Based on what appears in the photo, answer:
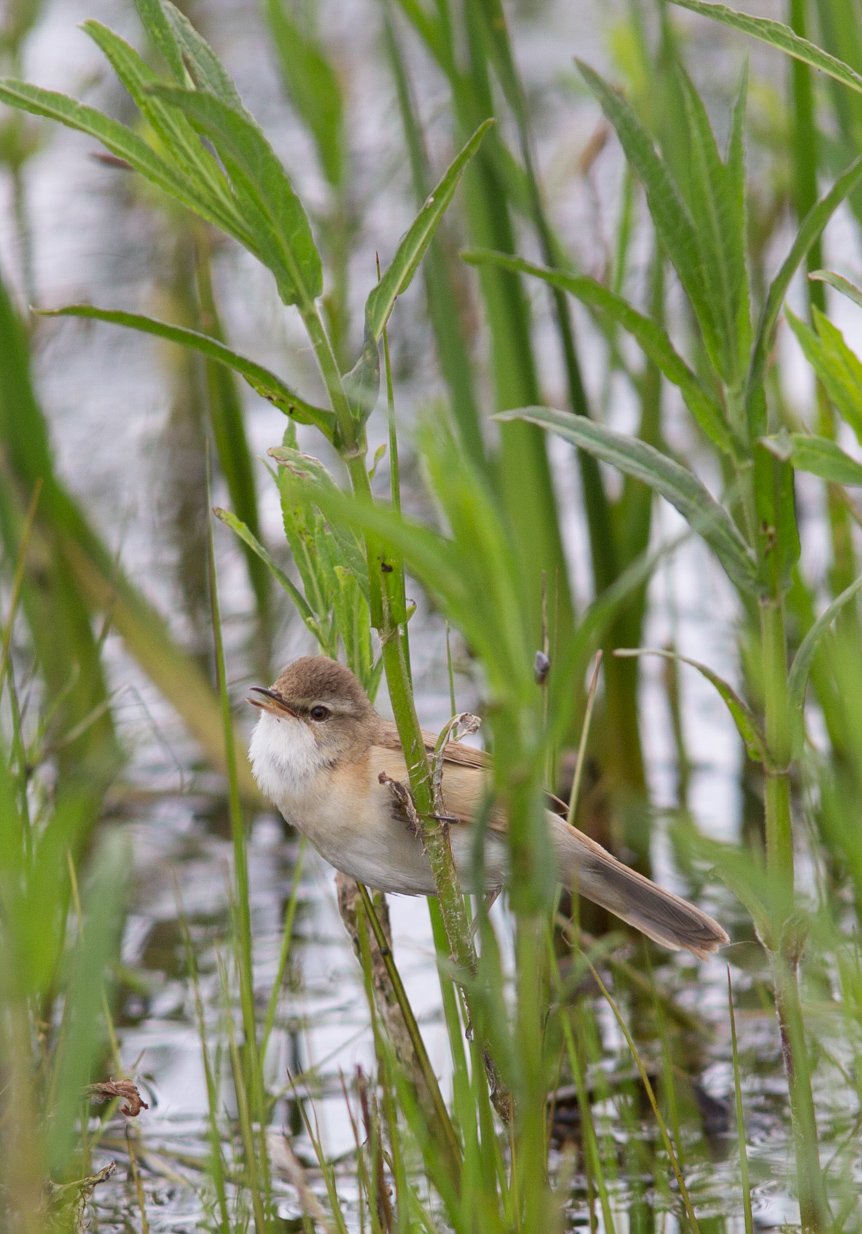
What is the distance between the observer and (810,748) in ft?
7.27

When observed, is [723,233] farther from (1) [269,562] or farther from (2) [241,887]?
(2) [241,887]

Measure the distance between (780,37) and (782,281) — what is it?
285 millimetres

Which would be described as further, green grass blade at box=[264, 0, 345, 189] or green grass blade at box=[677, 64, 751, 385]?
green grass blade at box=[264, 0, 345, 189]

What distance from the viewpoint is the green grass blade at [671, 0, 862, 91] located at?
67.9 inches

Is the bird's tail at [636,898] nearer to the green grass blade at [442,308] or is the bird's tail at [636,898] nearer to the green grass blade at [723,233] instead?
the green grass blade at [723,233]

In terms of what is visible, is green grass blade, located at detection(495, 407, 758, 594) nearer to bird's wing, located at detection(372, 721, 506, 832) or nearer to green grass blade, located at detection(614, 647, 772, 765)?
green grass blade, located at detection(614, 647, 772, 765)

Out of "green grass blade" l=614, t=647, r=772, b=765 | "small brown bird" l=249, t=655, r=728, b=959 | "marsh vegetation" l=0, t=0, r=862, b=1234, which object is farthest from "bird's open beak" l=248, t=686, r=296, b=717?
"green grass blade" l=614, t=647, r=772, b=765

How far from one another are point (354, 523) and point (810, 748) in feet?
4.00

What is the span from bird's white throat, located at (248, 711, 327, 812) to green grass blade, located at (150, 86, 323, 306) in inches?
38.4

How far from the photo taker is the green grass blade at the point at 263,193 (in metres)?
1.43

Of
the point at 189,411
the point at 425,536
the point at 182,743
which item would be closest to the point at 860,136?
the point at 425,536

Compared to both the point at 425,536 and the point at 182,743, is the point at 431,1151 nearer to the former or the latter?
the point at 425,536

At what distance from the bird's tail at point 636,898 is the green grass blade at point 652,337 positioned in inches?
27.6

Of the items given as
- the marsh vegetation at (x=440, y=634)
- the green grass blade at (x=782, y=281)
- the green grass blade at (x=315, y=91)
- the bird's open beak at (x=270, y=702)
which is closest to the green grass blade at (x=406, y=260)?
the marsh vegetation at (x=440, y=634)
